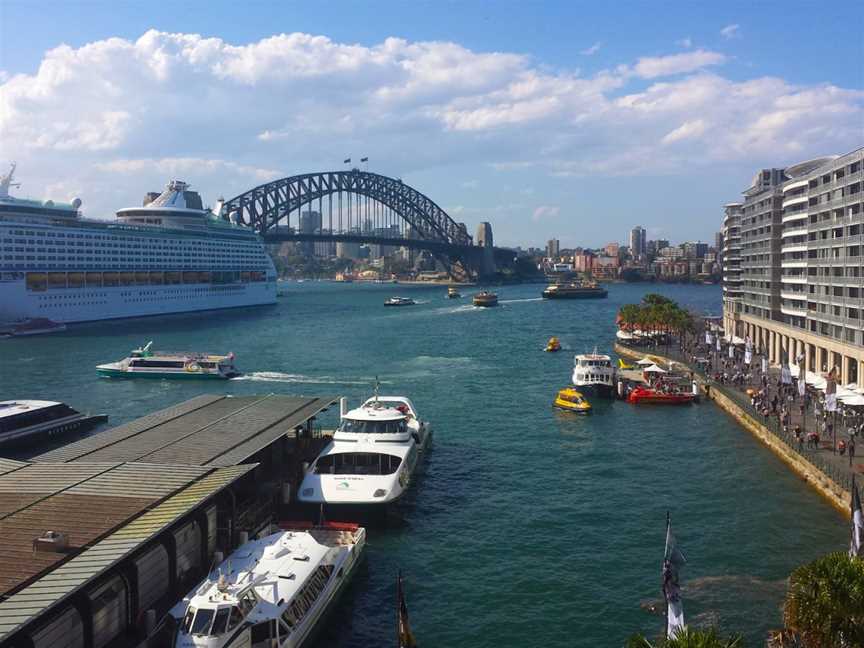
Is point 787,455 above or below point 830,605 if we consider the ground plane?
below

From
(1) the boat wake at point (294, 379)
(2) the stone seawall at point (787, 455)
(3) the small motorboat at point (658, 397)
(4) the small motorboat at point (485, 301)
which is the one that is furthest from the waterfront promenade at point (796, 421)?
(4) the small motorboat at point (485, 301)

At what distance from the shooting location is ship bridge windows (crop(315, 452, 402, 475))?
2100 cm

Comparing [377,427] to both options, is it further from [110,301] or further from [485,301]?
[485,301]

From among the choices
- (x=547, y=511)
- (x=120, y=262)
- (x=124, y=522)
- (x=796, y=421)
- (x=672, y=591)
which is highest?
(x=120, y=262)

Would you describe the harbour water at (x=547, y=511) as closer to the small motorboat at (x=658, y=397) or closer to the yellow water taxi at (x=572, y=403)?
the yellow water taxi at (x=572, y=403)

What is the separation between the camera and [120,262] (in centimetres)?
8375

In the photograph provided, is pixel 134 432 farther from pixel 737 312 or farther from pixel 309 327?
pixel 309 327

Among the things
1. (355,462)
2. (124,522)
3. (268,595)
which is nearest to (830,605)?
(268,595)

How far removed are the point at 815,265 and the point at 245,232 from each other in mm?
94361

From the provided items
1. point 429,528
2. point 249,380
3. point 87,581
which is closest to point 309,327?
point 249,380

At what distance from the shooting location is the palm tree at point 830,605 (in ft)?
28.2

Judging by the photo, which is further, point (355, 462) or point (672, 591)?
point (355, 462)

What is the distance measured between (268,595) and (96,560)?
113 inches

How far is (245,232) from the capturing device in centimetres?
11844
